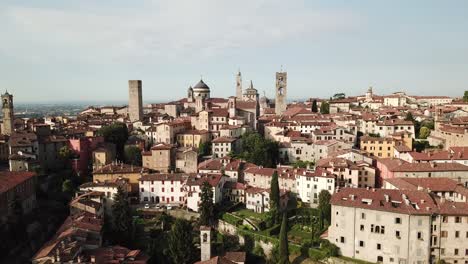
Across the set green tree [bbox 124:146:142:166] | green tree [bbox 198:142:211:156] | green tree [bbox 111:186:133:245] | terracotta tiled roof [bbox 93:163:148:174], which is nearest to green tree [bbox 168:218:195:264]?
green tree [bbox 111:186:133:245]

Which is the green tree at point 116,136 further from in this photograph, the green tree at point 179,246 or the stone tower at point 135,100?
the green tree at point 179,246

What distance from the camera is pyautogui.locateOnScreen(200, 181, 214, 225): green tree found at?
127 feet

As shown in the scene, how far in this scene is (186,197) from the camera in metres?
43.4

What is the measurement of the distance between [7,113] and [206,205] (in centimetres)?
3787

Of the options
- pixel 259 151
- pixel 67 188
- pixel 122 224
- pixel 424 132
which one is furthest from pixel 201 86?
pixel 122 224

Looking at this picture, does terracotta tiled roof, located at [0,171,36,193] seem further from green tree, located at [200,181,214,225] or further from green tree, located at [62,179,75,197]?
green tree, located at [200,181,214,225]

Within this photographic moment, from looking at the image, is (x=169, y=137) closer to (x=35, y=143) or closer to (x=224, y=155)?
(x=224, y=155)

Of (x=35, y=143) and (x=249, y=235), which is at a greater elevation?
(x=35, y=143)

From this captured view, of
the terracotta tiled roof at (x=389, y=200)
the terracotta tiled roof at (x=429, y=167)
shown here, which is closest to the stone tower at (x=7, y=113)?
the terracotta tiled roof at (x=389, y=200)

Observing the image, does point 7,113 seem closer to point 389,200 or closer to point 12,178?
point 12,178

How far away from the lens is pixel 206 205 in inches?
1521

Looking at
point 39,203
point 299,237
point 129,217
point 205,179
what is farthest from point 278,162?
point 39,203

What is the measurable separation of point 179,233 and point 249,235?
283 inches

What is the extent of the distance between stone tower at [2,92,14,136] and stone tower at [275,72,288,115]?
5055 cm
